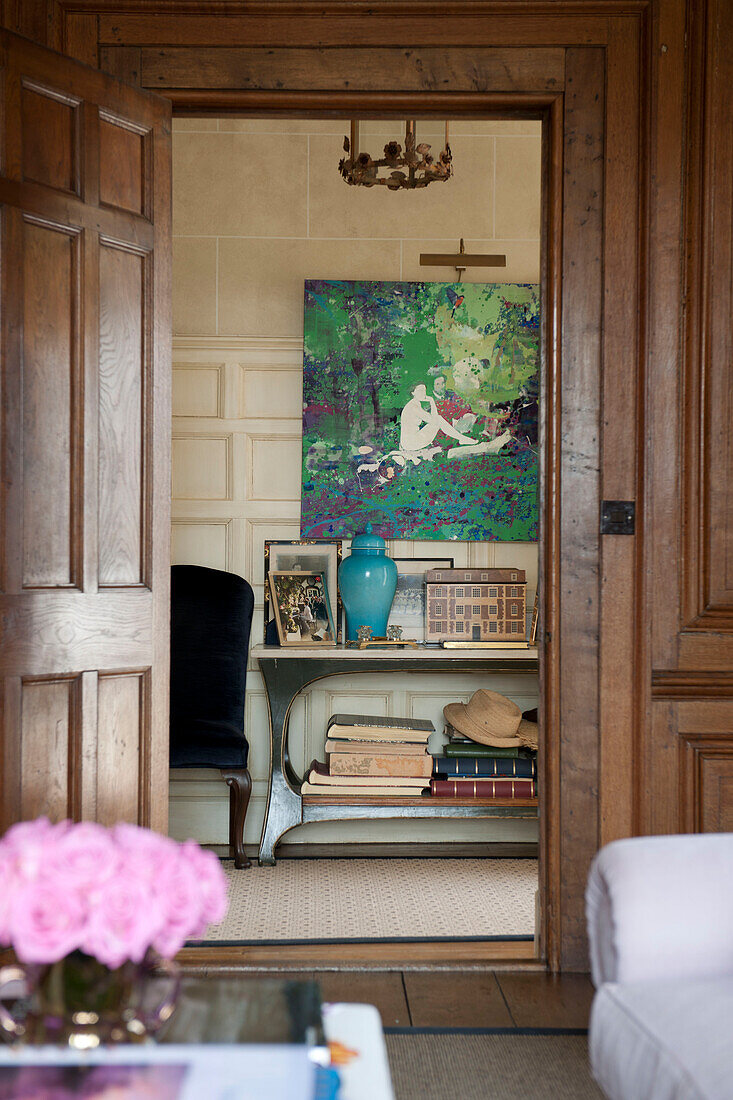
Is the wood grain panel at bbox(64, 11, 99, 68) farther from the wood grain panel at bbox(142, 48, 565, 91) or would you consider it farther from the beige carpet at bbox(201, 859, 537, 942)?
the beige carpet at bbox(201, 859, 537, 942)

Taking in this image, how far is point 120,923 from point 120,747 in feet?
4.88

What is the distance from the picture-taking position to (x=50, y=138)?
2395 mm

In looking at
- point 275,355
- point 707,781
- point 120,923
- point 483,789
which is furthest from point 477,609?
point 120,923

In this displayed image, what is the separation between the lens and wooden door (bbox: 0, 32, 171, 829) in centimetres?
233

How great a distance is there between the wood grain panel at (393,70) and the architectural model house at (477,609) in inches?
77.9

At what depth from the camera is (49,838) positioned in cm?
116

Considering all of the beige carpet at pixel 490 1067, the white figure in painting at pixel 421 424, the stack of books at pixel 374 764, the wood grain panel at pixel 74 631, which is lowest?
the beige carpet at pixel 490 1067

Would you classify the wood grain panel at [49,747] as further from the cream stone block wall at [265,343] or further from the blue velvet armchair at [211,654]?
the cream stone block wall at [265,343]

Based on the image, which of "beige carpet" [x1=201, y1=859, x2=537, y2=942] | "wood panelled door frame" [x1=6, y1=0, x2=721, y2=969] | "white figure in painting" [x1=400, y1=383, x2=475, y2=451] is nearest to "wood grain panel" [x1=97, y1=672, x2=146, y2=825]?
"beige carpet" [x1=201, y1=859, x2=537, y2=942]

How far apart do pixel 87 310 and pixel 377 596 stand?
191 cm

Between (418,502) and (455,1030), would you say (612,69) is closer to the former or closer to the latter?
(418,502)

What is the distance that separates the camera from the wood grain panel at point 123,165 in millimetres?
2479

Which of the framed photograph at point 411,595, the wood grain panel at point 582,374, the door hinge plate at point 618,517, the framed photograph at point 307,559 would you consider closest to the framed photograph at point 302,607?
the framed photograph at point 307,559

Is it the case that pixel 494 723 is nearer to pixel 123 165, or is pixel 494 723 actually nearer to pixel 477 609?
pixel 477 609
